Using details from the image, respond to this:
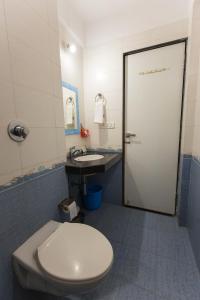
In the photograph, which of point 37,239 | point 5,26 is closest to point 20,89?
point 5,26

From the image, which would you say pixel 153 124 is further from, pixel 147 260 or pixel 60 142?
pixel 147 260

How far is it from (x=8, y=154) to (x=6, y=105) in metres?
0.27

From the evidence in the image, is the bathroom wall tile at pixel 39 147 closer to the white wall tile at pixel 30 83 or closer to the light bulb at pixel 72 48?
the white wall tile at pixel 30 83

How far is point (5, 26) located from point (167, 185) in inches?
81.4

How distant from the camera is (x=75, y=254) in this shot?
2.72 ft

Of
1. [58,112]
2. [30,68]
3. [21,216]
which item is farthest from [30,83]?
[21,216]

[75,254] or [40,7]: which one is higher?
[40,7]

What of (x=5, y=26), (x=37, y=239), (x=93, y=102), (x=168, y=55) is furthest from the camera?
(x=93, y=102)

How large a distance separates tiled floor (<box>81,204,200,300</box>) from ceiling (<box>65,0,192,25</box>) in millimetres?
2312

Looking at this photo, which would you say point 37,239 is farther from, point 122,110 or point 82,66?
point 82,66

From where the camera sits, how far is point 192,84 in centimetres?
140

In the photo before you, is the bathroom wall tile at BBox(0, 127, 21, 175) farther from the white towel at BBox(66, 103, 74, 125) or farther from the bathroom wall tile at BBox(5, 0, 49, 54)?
the white towel at BBox(66, 103, 74, 125)

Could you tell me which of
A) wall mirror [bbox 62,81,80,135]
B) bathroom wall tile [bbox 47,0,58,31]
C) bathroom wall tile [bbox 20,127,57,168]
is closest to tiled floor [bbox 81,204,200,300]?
bathroom wall tile [bbox 20,127,57,168]

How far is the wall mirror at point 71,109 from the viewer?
170cm
